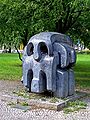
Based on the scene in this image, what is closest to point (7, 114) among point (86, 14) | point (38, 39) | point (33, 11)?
point (38, 39)

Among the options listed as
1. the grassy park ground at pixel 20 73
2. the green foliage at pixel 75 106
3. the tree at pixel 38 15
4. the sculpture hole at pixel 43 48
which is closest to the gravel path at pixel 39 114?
the green foliage at pixel 75 106

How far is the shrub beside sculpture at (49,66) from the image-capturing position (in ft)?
28.5

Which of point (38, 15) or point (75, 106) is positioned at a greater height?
point (38, 15)

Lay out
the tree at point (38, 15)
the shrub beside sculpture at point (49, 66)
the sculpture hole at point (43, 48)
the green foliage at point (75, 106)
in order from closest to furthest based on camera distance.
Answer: the green foliage at point (75, 106)
the shrub beside sculpture at point (49, 66)
the sculpture hole at point (43, 48)
the tree at point (38, 15)

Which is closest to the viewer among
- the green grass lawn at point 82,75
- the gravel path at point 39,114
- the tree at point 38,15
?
the gravel path at point 39,114

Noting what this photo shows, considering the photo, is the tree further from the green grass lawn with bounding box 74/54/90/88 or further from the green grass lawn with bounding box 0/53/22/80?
the green grass lawn with bounding box 74/54/90/88

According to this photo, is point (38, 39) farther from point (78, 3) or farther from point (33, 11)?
point (33, 11)

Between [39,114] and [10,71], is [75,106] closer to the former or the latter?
[39,114]

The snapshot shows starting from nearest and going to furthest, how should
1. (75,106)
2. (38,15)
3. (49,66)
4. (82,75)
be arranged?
(75,106)
(49,66)
(38,15)
(82,75)

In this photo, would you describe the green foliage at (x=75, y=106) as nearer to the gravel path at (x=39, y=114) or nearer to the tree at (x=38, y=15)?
the gravel path at (x=39, y=114)

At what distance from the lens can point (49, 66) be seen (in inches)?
340

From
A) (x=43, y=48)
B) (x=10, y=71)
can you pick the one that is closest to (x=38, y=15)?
(x=43, y=48)

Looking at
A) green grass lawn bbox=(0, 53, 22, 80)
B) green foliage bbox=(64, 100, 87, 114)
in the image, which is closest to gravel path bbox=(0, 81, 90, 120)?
green foliage bbox=(64, 100, 87, 114)

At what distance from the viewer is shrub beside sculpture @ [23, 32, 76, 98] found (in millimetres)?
8688
